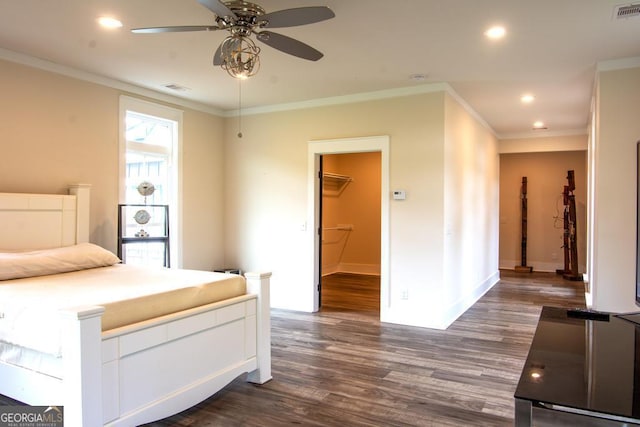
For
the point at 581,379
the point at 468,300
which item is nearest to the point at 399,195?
the point at 468,300

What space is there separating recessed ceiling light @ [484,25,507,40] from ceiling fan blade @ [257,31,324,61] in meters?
1.42

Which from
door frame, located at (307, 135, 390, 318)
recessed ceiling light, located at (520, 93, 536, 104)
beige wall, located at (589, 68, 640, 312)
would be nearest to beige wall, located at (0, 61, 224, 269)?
door frame, located at (307, 135, 390, 318)

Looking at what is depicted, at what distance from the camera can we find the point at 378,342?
4383mm

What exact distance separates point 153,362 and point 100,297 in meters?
0.50

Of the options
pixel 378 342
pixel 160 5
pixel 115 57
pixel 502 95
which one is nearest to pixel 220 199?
pixel 115 57

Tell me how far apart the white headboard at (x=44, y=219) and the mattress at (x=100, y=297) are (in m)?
0.69

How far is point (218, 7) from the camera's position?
2.33 meters

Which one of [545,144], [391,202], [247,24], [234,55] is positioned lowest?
[391,202]

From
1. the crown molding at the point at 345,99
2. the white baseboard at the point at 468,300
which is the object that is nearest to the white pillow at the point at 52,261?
the crown molding at the point at 345,99

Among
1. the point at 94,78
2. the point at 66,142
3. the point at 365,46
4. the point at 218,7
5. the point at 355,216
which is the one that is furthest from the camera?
the point at 355,216

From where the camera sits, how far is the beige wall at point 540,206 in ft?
30.3

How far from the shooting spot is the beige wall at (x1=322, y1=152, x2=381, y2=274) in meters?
8.84

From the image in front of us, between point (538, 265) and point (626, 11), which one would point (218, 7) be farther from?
point (538, 265)

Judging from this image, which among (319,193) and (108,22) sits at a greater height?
(108,22)
